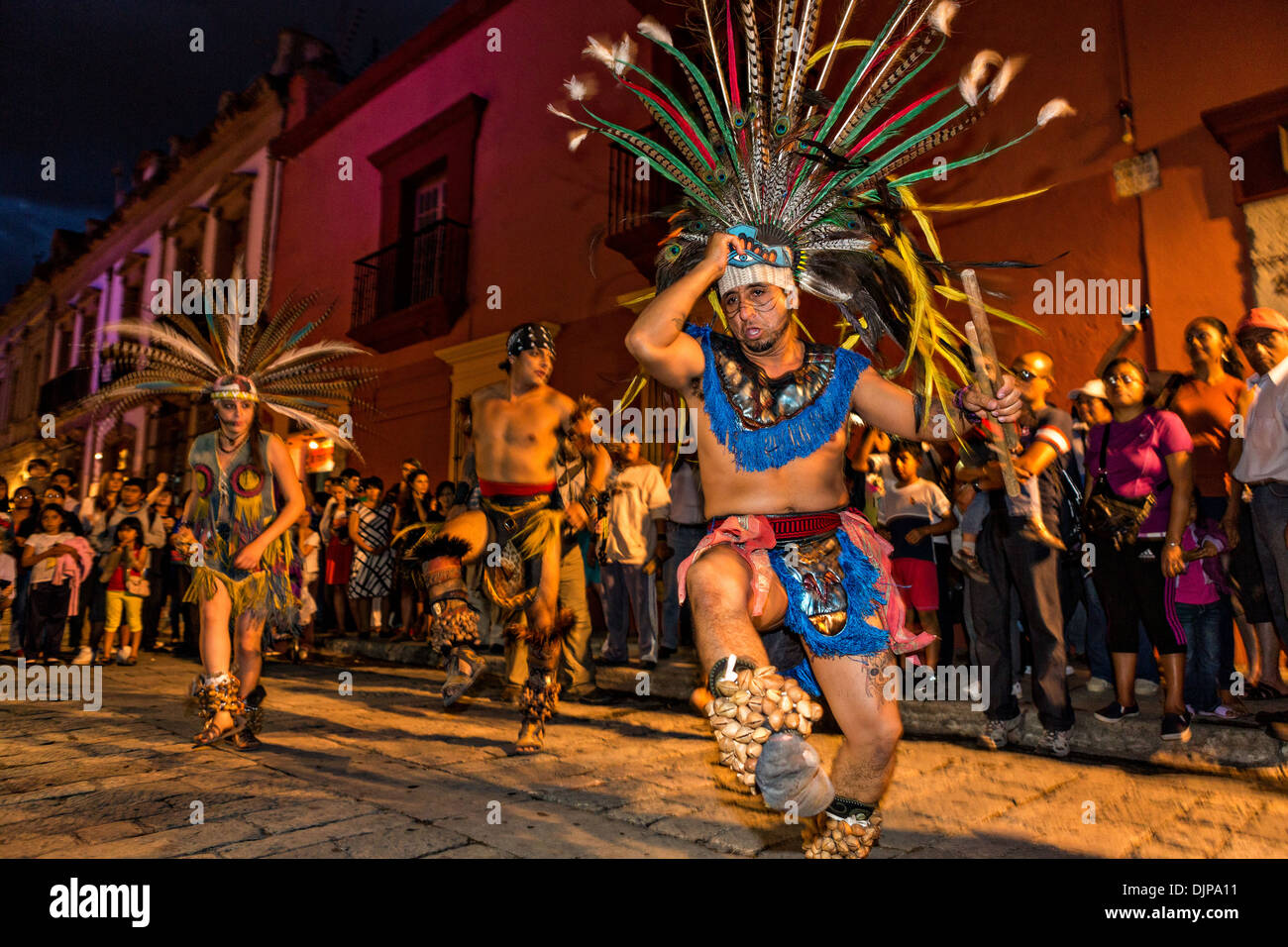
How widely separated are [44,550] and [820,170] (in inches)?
324

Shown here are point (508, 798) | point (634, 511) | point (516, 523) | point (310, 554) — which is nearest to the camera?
point (508, 798)

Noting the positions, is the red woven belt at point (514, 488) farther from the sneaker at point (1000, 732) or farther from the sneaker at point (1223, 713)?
the sneaker at point (1223, 713)

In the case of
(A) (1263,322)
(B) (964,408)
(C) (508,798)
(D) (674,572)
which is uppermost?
(A) (1263,322)

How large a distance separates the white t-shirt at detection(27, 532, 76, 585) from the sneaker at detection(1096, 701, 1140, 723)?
893 cm

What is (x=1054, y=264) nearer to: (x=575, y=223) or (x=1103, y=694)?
(x=1103, y=694)

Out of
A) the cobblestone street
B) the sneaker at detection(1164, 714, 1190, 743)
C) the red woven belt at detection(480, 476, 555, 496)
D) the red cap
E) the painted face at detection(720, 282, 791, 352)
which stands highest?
the red cap

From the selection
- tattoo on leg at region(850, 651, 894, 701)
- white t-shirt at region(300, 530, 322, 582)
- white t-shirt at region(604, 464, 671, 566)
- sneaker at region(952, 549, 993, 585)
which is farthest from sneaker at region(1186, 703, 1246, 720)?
white t-shirt at region(300, 530, 322, 582)

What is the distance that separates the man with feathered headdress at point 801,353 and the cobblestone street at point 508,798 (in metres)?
0.78

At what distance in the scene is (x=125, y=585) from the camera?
7984 millimetres

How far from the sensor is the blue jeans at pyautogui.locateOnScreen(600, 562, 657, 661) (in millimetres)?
6570

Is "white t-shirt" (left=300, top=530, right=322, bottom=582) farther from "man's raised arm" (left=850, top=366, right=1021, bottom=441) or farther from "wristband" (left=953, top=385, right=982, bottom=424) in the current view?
"wristband" (left=953, top=385, right=982, bottom=424)

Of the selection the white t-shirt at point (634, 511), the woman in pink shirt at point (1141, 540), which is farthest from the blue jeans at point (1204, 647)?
the white t-shirt at point (634, 511)

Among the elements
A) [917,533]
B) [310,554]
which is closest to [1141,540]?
[917,533]

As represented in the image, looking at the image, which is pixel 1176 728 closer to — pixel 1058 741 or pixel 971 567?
pixel 1058 741
